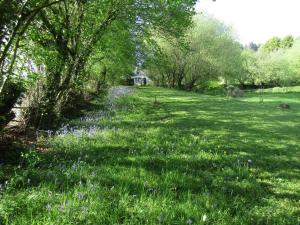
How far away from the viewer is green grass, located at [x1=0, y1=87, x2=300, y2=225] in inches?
177

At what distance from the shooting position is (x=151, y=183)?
5.89m

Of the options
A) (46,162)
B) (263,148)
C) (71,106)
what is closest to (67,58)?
(71,106)

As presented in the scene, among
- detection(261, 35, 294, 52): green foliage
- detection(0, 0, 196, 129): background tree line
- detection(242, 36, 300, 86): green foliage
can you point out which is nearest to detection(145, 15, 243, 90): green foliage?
detection(242, 36, 300, 86): green foliage

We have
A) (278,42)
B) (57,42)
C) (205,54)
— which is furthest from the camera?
(278,42)


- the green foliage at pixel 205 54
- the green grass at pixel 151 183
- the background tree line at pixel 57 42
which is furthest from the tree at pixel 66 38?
the green foliage at pixel 205 54

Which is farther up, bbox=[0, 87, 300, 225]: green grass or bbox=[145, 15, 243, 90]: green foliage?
bbox=[145, 15, 243, 90]: green foliage

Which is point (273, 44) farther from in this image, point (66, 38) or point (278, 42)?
point (66, 38)

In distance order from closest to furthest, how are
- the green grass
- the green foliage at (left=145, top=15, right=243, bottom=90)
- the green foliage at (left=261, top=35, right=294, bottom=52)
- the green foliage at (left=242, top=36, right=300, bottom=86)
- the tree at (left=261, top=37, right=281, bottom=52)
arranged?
1. the green grass
2. the green foliage at (left=145, top=15, right=243, bottom=90)
3. the green foliage at (left=242, top=36, right=300, bottom=86)
4. the green foliage at (left=261, top=35, right=294, bottom=52)
5. the tree at (left=261, top=37, right=281, bottom=52)

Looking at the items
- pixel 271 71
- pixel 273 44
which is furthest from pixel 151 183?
pixel 273 44

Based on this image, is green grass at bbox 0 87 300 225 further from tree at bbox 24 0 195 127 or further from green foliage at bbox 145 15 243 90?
green foliage at bbox 145 15 243 90

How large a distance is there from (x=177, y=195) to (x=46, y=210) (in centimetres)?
222

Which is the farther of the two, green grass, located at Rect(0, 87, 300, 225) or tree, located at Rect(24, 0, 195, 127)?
tree, located at Rect(24, 0, 195, 127)

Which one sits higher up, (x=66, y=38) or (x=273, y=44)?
(x=273, y=44)

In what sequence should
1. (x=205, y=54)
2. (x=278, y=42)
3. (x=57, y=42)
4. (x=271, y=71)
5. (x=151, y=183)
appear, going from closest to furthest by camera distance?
(x=151, y=183) → (x=57, y=42) → (x=205, y=54) → (x=271, y=71) → (x=278, y=42)
